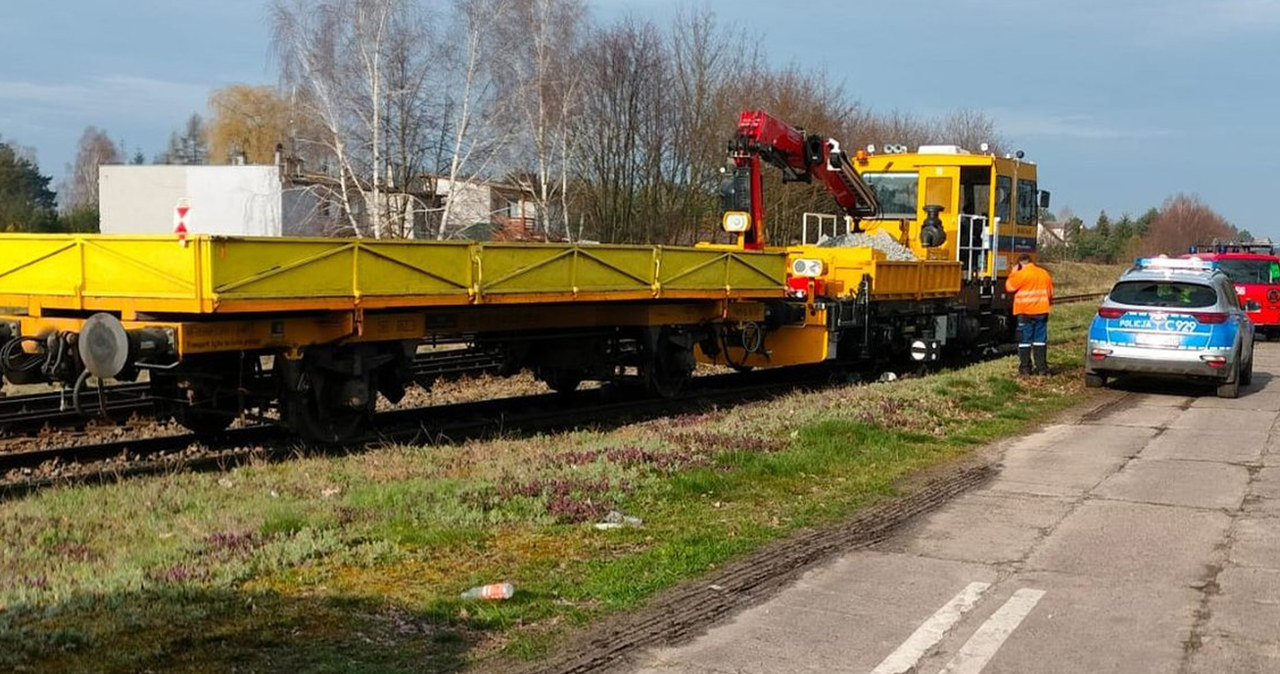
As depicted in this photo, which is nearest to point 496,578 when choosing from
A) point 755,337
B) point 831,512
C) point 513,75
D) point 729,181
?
point 831,512

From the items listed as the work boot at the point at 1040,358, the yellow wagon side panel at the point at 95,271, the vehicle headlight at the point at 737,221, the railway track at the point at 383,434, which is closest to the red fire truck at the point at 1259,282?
Result: the work boot at the point at 1040,358

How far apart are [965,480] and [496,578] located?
473cm

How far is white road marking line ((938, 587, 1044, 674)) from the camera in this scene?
529cm

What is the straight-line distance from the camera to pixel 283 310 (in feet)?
32.3

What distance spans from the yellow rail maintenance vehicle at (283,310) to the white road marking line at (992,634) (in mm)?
6101

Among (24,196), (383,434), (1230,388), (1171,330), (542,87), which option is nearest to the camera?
(383,434)

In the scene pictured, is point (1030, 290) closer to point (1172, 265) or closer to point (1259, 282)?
point (1172, 265)

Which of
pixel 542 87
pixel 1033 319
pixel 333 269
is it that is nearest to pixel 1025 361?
pixel 1033 319

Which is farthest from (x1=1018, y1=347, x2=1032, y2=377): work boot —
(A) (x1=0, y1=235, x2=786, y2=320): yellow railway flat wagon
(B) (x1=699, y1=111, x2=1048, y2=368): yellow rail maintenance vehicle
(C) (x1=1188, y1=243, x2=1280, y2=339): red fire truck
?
(C) (x1=1188, y1=243, x2=1280, y2=339): red fire truck

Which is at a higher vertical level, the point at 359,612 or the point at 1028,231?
the point at 1028,231

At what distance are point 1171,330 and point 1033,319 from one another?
6.44 ft

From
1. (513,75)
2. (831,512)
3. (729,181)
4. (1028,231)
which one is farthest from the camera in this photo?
(513,75)

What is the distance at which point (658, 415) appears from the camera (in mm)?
14211

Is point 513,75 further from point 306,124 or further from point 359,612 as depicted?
point 359,612
